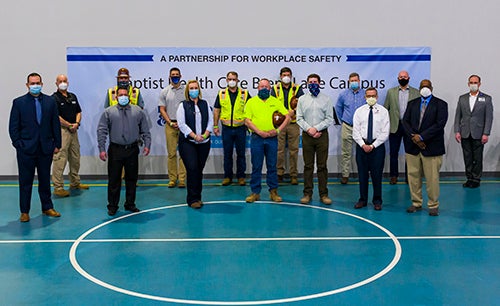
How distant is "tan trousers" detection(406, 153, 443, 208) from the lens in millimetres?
7914

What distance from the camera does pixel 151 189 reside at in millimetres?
10062

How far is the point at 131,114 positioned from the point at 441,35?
650 cm

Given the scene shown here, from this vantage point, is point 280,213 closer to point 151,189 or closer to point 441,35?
point 151,189

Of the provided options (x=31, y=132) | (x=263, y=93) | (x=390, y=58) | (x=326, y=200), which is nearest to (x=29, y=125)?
(x=31, y=132)

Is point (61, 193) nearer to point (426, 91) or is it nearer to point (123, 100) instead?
point (123, 100)

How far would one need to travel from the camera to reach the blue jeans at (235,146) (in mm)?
10195

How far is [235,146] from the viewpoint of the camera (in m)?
10.3

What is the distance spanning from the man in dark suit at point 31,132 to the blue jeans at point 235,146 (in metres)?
3.30

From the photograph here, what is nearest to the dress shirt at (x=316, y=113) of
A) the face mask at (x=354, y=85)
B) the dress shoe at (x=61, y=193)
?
the face mask at (x=354, y=85)

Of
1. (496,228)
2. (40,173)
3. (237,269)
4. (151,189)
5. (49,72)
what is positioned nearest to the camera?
(237,269)

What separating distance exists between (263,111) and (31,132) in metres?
3.39

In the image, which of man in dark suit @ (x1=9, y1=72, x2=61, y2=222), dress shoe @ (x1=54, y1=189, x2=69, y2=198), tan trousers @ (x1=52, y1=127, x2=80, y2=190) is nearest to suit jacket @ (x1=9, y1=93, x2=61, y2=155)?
man in dark suit @ (x1=9, y1=72, x2=61, y2=222)

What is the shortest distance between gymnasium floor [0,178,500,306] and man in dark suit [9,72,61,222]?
25.2 inches

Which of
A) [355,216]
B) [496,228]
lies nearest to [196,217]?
[355,216]
